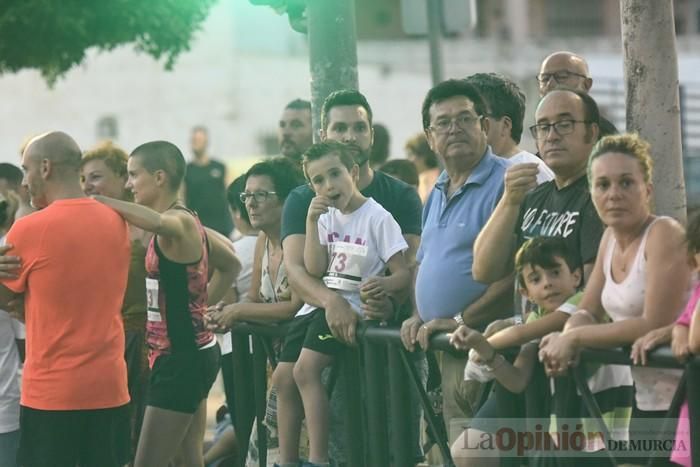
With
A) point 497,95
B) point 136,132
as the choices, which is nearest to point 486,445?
point 497,95

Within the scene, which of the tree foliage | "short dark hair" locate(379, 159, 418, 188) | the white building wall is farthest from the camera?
the white building wall

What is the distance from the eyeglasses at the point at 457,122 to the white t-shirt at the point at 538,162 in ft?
0.89

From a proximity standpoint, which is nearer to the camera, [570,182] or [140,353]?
[570,182]

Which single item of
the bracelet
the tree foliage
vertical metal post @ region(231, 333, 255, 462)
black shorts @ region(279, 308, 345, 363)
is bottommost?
vertical metal post @ region(231, 333, 255, 462)

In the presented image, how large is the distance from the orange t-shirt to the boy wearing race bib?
0.85 meters

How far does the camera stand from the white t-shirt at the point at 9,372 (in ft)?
27.7

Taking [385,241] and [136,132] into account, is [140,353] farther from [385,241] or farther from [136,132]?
[136,132]

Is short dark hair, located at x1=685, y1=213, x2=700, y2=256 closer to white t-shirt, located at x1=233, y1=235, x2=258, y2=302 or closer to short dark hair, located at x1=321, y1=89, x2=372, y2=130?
short dark hair, located at x1=321, y1=89, x2=372, y2=130

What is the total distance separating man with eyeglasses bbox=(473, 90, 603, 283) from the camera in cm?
656

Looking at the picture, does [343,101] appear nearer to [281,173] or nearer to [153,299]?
[281,173]

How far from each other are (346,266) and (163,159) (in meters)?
1.15

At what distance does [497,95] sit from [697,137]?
18.7 m

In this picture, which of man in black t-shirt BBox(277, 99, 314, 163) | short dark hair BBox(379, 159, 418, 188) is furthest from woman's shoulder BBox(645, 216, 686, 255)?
man in black t-shirt BBox(277, 99, 314, 163)

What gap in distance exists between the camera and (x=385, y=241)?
25.5ft
